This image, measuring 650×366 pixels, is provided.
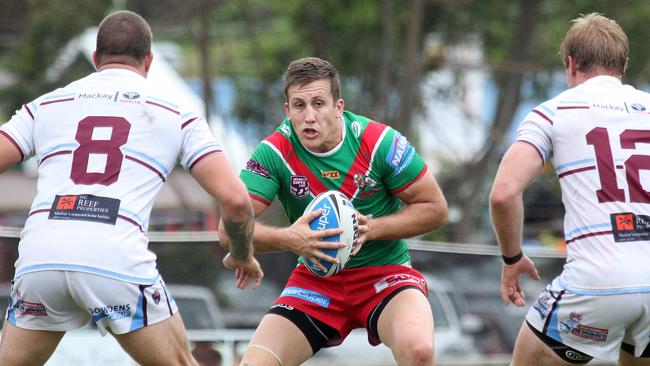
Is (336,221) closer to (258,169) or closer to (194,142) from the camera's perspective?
(258,169)

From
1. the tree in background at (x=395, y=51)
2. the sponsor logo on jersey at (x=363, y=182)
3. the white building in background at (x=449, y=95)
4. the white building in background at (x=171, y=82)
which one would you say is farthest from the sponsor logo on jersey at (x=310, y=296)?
the white building in background at (x=449, y=95)

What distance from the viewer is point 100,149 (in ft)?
17.4

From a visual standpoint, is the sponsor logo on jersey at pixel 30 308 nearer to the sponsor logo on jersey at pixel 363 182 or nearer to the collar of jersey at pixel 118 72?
the collar of jersey at pixel 118 72

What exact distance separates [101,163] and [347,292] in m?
1.72

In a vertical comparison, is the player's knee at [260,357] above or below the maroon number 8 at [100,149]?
below

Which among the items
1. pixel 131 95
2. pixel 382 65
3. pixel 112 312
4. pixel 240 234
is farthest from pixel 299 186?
pixel 382 65

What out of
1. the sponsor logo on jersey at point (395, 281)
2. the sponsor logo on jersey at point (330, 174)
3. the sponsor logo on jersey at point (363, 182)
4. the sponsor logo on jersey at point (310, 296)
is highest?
the sponsor logo on jersey at point (330, 174)

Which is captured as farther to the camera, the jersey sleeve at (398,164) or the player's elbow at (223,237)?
the jersey sleeve at (398,164)

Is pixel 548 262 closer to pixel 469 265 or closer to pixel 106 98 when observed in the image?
pixel 469 265

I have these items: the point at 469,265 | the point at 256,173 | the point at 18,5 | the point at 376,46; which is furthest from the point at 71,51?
the point at 256,173

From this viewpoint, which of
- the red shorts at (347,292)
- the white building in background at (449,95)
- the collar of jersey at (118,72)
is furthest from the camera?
the white building in background at (449,95)

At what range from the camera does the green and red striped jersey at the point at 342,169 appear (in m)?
6.05

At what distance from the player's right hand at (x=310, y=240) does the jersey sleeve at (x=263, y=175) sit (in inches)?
14.6

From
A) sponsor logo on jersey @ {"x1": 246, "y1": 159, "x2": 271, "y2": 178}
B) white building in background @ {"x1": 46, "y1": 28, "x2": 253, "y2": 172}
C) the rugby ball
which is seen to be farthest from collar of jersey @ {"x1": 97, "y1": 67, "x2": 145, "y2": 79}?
white building in background @ {"x1": 46, "y1": 28, "x2": 253, "y2": 172}
